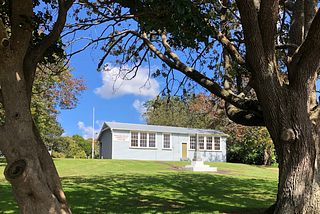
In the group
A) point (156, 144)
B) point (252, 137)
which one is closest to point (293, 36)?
point (252, 137)

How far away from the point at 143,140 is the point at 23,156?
75.6 feet

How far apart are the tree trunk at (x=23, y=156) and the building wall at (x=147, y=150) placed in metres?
21.2

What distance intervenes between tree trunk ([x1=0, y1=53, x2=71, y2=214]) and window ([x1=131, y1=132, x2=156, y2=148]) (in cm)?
2210

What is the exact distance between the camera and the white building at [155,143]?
25281 millimetres

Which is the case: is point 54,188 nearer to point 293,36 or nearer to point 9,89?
point 9,89

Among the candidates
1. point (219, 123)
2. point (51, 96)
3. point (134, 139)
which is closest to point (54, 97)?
point (51, 96)

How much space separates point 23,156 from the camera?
3555 millimetres

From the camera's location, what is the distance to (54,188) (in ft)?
12.8

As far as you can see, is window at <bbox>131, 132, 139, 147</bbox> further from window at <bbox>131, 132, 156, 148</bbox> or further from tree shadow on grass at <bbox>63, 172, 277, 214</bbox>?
tree shadow on grass at <bbox>63, 172, 277, 214</bbox>

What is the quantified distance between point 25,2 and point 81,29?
12.8 feet

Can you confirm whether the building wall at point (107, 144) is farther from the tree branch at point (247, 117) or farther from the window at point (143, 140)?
the tree branch at point (247, 117)

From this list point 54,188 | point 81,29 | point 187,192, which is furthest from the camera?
point 187,192

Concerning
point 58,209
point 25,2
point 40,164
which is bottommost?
point 58,209

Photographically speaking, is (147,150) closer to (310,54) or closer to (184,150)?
(184,150)
